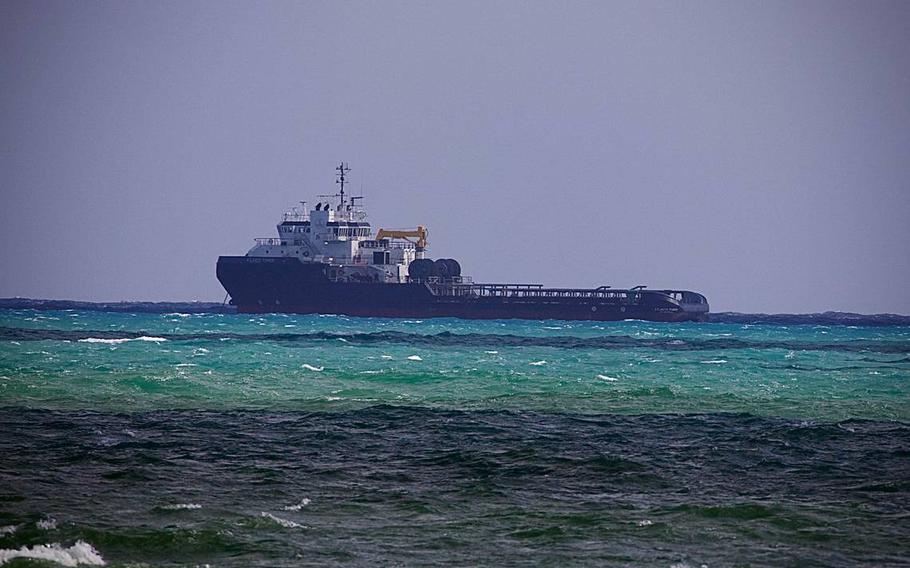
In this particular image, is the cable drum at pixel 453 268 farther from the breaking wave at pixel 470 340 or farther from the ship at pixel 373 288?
the breaking wave at pixel 470 340

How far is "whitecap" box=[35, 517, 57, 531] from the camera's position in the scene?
1332 centimetres

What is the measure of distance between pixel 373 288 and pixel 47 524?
274ft

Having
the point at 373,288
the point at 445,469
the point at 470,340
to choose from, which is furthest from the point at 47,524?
the point at 373,288

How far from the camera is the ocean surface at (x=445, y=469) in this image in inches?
517

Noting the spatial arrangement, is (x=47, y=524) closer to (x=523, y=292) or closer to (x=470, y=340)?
(x=470, y=340)

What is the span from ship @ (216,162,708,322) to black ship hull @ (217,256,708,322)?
0.26 feet

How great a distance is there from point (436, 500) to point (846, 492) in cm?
567

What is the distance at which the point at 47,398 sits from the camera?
27578mm

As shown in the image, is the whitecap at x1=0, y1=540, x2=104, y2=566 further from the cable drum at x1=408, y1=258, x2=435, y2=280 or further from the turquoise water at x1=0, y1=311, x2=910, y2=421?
the cable drum at x1=408, y1=258, x2=435, y2=280

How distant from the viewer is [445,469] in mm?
17906

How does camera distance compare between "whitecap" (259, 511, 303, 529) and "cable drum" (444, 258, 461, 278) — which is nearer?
"whitecap" (259, 511, 303, 529)

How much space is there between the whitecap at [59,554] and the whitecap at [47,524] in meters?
0.67

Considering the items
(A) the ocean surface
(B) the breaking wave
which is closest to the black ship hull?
(B) the breaking wave

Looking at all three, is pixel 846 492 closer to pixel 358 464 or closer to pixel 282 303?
pixel 358 464
